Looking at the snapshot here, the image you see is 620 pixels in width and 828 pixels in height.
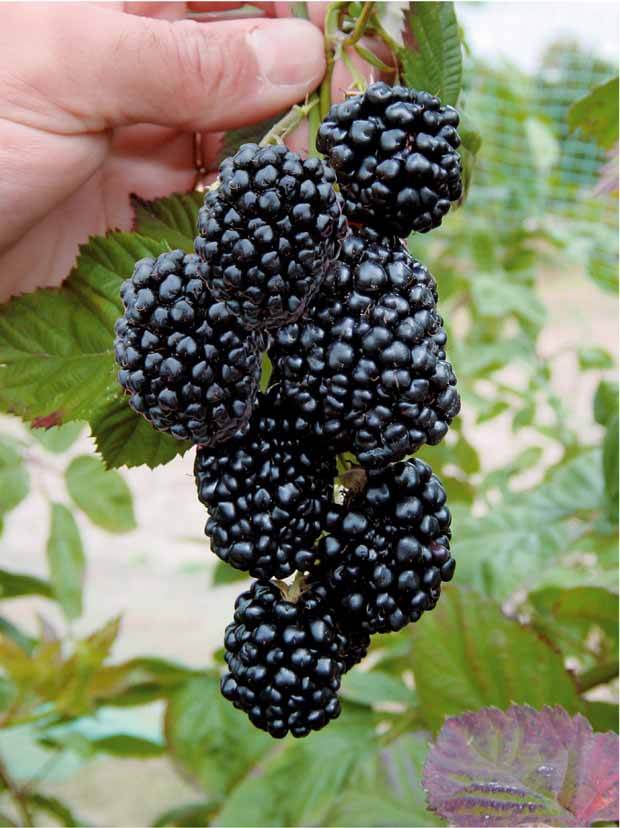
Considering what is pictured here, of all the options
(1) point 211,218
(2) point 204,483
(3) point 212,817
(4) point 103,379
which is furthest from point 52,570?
(1) point 211,218

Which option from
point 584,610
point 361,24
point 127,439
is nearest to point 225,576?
point 584,610

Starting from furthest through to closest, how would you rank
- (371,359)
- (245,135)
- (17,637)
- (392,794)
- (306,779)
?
1. (17,637)
2. (306,779)
3. (392,794)
4. (245,135)
5. (371,359)

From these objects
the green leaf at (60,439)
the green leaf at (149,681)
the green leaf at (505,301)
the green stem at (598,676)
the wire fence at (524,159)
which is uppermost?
the wire fence at (524,159)

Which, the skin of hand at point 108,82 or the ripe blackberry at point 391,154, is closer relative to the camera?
the ripe blackberry at point 391,154

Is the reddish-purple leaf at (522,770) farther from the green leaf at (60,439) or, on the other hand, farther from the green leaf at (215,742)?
the green leaf at (60,439)

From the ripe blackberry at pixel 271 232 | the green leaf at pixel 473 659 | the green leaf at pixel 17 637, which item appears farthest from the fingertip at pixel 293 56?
the green leaf at pixel 17 637

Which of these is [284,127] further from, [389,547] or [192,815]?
[192,815]

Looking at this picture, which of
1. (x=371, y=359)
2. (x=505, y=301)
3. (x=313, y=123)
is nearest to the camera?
(x=371, y=359)
